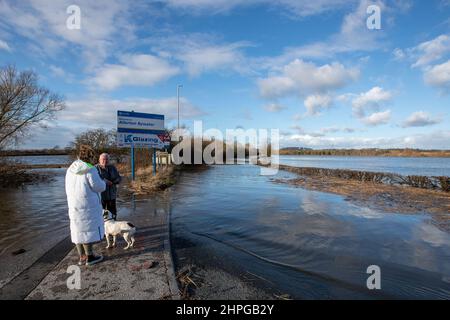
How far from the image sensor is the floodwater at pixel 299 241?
443cm

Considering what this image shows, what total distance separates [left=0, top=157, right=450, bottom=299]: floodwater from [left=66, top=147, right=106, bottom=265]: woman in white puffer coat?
120cm

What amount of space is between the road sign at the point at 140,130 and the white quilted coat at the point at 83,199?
11.4 m

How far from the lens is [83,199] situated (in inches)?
159

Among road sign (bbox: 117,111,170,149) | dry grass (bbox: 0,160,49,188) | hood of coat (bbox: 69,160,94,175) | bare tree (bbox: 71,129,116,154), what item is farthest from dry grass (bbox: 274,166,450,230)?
bare tree (bbox: 71,129,116,154)

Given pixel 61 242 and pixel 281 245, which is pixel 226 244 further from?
pixel 61 242

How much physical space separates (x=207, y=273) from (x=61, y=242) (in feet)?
11.2

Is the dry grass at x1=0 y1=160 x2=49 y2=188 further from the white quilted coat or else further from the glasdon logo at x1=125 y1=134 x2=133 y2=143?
the white quilted coat

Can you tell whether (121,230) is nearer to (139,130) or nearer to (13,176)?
(139,130)

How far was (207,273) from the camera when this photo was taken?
435 centimetres

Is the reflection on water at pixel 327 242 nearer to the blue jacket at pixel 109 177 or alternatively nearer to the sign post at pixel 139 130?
the blue jacket at pixel 109 177

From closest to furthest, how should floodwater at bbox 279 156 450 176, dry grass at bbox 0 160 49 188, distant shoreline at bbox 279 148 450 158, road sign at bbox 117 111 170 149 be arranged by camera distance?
road sign at bbox 117 111 170 149, dry grass at bbox 0 160 49 188, floodwater at bbox 279 156 450 176, distant shoreline at bbox 279 148 450 158

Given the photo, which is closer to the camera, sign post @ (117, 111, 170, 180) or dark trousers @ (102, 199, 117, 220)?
dark trousers @ (102, 199, 117, 220)

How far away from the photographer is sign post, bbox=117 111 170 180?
Result: 14.9m
